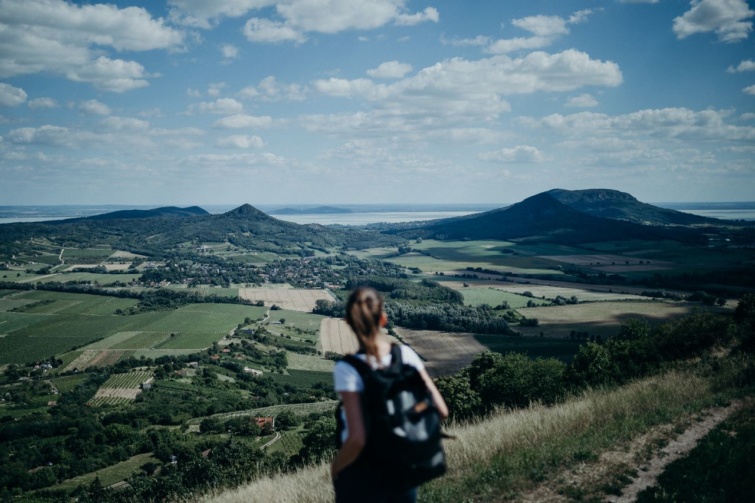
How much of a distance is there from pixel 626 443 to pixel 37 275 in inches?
5850

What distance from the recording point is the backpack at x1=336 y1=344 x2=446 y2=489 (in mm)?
3066

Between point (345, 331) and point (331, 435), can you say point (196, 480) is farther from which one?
point (345, 331)

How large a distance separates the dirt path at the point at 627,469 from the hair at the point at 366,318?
4.47 metres

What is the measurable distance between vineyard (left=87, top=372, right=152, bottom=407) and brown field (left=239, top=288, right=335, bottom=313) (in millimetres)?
37402

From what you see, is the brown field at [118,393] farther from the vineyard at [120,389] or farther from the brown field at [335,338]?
the brown field at [335,338]

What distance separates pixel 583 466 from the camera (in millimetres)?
6996

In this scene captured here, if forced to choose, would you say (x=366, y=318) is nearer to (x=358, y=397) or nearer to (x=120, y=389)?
(x=358, y=397)

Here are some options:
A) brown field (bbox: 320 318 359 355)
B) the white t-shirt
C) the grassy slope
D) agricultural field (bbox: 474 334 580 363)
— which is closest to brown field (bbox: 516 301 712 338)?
agricultural field (bbox: 474 334 580 363)

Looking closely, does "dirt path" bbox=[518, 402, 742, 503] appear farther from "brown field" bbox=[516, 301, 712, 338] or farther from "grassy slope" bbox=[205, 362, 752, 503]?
"brown field" bbox=[516, 301, 712, 338]

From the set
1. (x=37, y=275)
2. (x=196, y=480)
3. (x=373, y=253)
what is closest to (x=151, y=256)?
(x=37, y=275)

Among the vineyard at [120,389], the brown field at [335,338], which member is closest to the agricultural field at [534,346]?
the brown field at [335,338]

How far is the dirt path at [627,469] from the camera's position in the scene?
245 inches

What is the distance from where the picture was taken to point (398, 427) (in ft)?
10.0

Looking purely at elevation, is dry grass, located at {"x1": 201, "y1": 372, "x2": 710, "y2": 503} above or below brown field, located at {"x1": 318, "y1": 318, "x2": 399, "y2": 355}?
above
